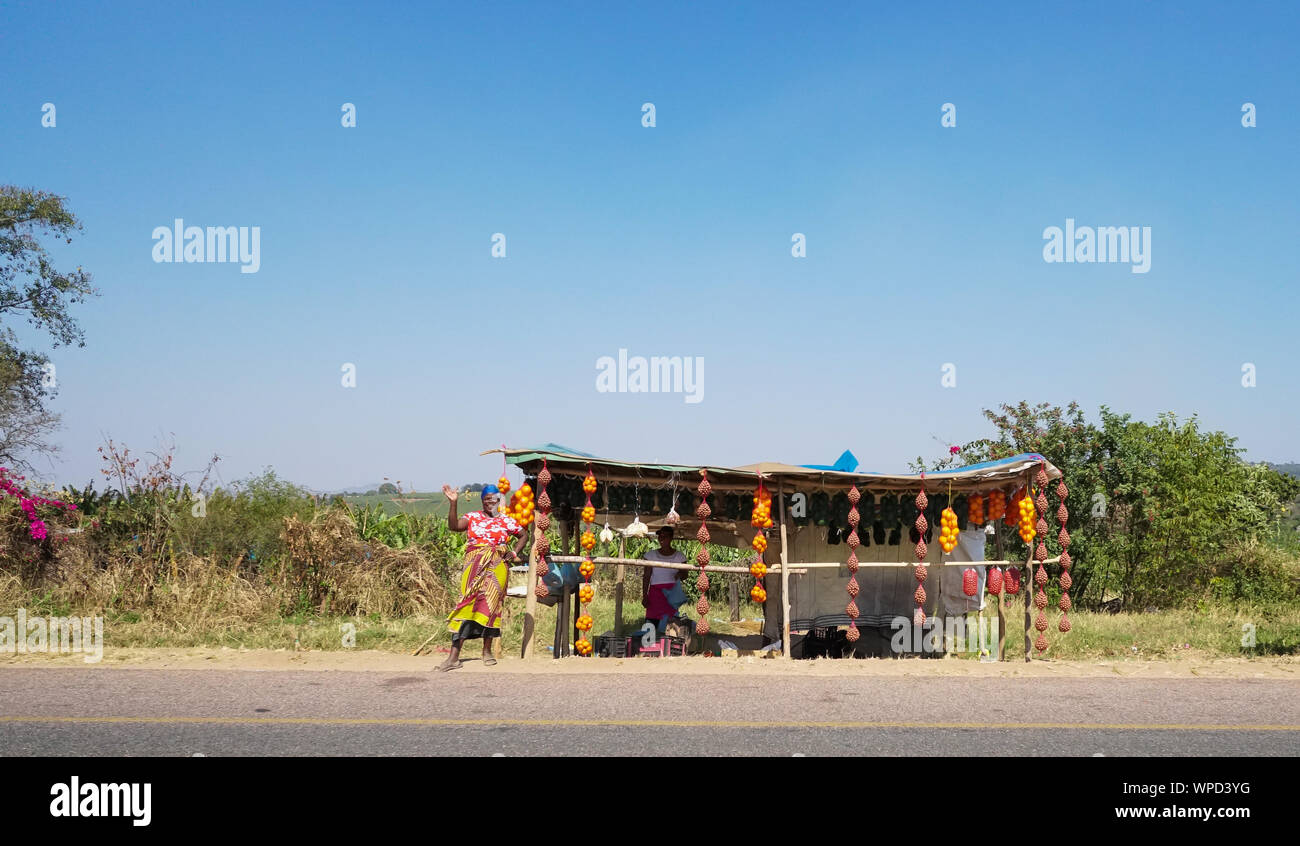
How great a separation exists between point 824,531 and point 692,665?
3.42m

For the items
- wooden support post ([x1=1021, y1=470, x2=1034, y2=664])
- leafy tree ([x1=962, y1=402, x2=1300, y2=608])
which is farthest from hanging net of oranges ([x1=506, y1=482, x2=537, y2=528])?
leafy tree ([x1=962, y1=402, x2=1300, y2=608])

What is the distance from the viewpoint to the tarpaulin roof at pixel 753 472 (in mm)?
10992

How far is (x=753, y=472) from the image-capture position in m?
11.2

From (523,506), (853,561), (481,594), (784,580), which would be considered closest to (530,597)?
(481,594)

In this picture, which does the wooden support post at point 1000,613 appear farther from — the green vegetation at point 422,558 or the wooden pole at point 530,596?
the wooden pole at point 530,596

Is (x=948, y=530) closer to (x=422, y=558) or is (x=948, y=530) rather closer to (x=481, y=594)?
(x=481, y=594)

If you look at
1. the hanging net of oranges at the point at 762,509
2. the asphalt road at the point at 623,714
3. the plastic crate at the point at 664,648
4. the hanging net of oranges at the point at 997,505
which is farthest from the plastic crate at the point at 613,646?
the hanging net of oranges at the point at 997,505

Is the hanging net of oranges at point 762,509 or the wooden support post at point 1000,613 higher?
the hanging net of oranges at point 762,509

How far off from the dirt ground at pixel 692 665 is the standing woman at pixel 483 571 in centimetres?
37

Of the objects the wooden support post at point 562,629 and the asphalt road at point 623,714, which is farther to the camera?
the wooden support post at point 562,629
